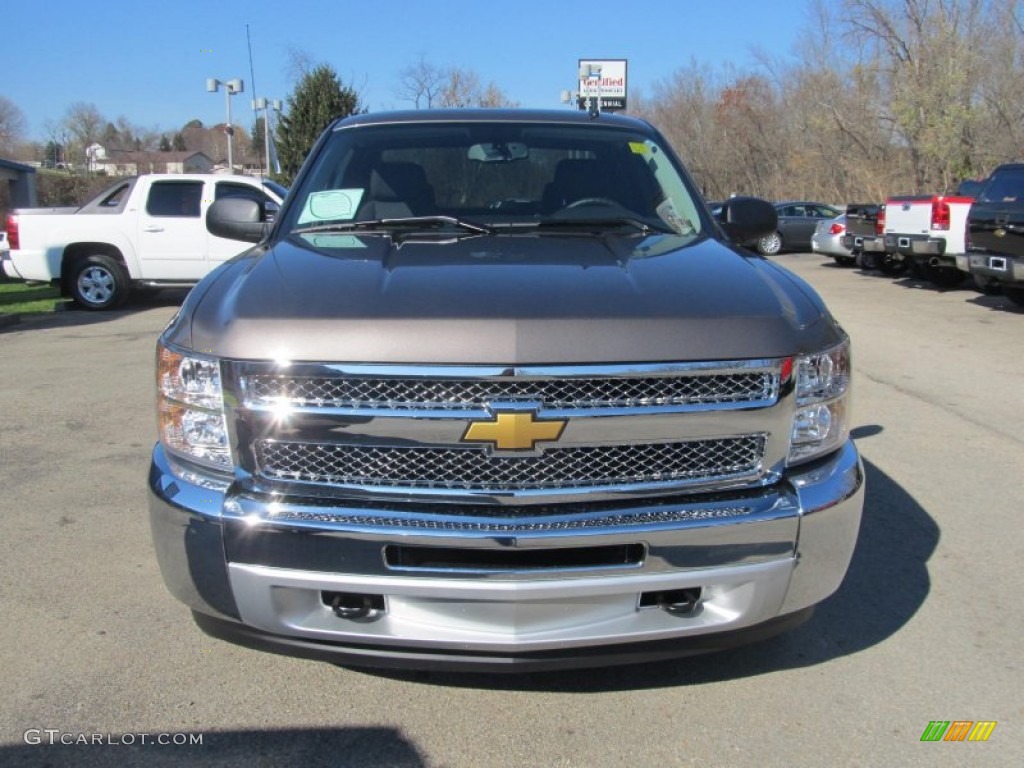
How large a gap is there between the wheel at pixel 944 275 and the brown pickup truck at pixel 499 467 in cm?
1449

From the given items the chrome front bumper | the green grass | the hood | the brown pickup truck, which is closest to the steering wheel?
the hood

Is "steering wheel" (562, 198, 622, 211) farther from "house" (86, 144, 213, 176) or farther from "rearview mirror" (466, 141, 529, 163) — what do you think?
"house" (86, 144, 213, 176)

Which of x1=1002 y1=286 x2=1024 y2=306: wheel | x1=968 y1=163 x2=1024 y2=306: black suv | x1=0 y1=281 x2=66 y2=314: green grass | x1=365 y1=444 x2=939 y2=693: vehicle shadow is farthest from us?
x1=0 y1=281 x2=66 y2=314: green grass

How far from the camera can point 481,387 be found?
2330 mm

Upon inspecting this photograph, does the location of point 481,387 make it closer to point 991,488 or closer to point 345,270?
point 345,270

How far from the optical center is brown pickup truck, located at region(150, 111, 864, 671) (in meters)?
2.33

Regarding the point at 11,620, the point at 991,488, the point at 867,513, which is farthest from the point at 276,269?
the point at 991,488

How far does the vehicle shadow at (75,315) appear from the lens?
1159 cm

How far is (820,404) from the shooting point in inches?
102

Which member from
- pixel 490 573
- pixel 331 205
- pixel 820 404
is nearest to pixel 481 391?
pixel 490 573

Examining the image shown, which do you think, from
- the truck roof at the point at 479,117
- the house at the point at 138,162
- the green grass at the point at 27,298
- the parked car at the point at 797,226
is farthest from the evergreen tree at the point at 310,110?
the house at the point at 138,162

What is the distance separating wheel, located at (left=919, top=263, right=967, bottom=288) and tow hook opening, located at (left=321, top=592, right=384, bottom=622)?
1515 centimetres

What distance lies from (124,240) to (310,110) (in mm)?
16351

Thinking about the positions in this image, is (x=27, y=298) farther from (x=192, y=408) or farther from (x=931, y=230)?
(x=931, y=230)
